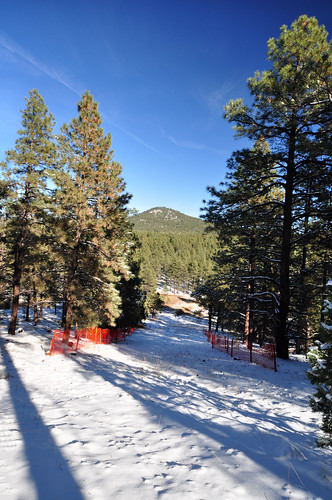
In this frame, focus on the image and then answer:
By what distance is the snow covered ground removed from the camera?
121 inches

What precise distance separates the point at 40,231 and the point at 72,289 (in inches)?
189

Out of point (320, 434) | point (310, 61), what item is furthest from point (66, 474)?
point (310, 61)

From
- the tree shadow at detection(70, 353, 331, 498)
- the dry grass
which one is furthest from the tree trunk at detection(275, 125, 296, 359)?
the dry grass

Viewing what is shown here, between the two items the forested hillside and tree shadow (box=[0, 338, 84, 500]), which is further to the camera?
the forested hillside

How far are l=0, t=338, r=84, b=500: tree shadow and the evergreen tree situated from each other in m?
10.6

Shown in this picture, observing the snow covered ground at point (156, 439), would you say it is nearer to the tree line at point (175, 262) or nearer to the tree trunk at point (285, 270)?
the tree trunk at point (285, 270)

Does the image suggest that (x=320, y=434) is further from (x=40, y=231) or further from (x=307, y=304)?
(x=40, y=231)

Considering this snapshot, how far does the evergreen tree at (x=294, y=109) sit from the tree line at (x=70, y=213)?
28.6ft

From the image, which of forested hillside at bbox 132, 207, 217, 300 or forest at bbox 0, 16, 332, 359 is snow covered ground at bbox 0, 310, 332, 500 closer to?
forest at bbox 0, 16, 332, 359

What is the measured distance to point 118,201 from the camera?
1719 centimetres

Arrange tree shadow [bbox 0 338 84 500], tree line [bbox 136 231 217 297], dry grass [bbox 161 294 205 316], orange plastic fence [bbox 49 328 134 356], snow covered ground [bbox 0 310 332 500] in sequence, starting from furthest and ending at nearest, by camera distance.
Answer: dry grass [bbox 161 294 205 316] → tree line [bbox 136 231 217 297] → orange plastic fence [bbox 49 328 134 356] → snow covered ground [bbox 0 310 332 500] → tree shadow [bbox 0 338 84 500]

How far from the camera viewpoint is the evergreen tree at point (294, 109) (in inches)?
370

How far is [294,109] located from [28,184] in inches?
614

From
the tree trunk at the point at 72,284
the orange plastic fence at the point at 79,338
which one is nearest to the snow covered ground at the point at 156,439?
the orange plastic fence at the point at 79,338
